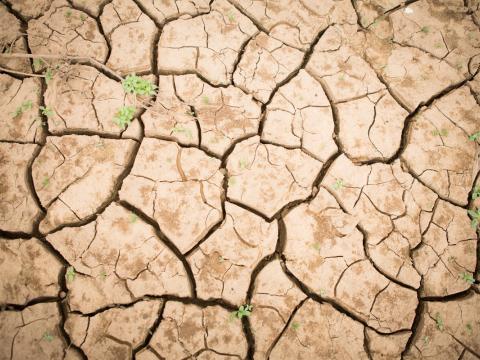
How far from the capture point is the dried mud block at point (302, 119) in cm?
215

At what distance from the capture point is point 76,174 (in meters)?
1.97

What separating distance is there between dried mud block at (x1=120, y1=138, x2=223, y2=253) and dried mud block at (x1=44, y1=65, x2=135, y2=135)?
1.05 ft

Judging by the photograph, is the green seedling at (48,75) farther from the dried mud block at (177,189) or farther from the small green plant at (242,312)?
the small green plant at (242,312)

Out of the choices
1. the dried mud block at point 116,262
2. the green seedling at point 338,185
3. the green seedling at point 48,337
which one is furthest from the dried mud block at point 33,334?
the green seedling at point 338,185

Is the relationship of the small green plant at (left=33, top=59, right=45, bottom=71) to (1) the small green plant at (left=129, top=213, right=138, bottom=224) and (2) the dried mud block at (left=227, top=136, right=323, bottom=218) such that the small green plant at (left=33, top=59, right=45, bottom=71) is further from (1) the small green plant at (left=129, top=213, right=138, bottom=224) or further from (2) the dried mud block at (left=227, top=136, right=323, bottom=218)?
(2) the dried mud block at (left=227, top=136, right=323, bottom=218)

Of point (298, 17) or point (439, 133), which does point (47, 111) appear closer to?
point (298, 17)

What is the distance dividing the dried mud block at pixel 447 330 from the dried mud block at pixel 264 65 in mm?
1765

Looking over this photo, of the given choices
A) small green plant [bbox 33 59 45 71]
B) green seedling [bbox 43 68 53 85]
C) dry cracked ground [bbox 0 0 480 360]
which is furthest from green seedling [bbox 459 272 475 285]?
small green plant [bbox 33 59 45 71]

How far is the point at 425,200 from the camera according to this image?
2.08m

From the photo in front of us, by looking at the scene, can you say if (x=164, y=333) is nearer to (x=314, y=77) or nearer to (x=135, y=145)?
(x=135, y=145)

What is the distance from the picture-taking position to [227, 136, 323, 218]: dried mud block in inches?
79.2

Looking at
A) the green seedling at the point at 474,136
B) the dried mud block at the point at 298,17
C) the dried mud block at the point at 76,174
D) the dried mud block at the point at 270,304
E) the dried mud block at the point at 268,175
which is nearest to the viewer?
the dried mud block at the point at 270,304

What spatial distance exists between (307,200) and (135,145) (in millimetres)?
1207

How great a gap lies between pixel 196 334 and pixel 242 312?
0.29 m
